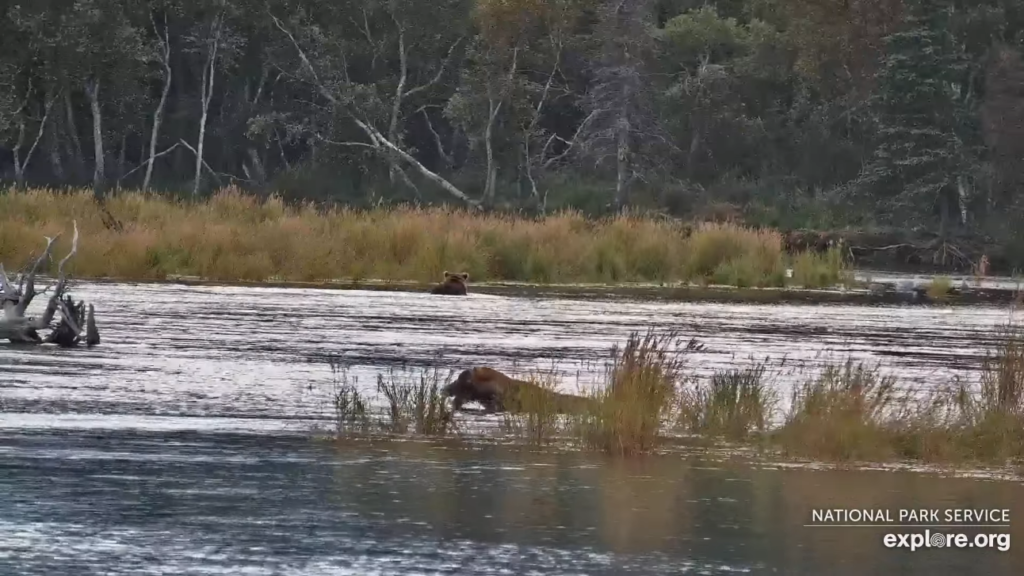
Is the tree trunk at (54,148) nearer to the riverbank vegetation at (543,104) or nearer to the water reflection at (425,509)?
the riverbank vegetation at (543,104)

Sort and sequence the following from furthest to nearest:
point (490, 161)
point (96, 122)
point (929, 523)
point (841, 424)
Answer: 1. point (96, 122)
2. point (490, 161)
3. point (841, 424)
4. point (929, 523)

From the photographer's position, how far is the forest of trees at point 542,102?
2109 inches

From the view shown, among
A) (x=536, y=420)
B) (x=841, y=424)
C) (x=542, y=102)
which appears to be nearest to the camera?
(x=841, y=424)

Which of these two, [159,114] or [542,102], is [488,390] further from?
[159,114]

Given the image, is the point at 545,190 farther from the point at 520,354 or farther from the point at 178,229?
the point at 520,354

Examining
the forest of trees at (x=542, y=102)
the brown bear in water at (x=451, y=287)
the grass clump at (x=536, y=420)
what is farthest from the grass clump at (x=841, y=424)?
the forest of trees at (x=542, y=102)

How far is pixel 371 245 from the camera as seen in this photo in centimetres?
3381

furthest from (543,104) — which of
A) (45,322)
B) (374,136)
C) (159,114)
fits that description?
(45,322)

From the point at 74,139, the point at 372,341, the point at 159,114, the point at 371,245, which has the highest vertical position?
the point at 159,114

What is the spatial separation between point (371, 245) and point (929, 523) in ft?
78.4

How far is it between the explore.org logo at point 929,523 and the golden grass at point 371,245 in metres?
22.0

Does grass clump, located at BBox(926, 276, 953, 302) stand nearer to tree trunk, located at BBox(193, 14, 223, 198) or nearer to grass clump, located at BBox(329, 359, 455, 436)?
grass clump, located at BBox(329, 359, 455, 436)

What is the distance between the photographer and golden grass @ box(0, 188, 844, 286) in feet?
105

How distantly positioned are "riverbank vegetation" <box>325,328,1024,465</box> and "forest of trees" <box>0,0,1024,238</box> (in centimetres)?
3849
